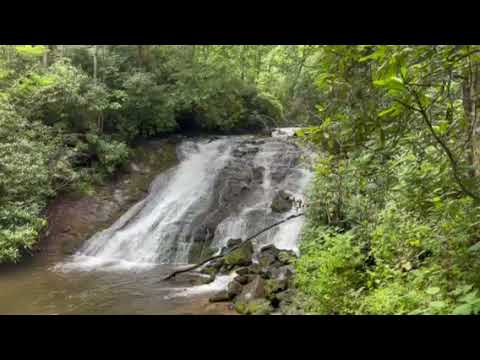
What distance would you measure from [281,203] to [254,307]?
5.27 m

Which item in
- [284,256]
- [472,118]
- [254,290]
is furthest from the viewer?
[284,256]

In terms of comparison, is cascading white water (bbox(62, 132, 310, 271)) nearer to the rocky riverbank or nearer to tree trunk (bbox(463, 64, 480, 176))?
the rocky riverbank

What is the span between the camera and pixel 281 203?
38.6 ft

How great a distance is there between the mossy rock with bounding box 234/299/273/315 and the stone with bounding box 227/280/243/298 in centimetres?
40

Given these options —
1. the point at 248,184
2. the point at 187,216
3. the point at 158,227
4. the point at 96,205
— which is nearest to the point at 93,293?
the point at 158,227

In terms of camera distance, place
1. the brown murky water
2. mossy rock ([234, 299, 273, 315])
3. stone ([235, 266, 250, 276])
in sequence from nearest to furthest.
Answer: mossy rock ([234, 299, 273, 315]) → the brown murky water → stone ([235, 266, 250, 276])

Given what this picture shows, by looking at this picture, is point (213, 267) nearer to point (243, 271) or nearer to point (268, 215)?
point (243, 271)

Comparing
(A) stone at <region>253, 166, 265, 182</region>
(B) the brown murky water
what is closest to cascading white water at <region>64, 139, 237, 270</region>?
(B) the brown murky water

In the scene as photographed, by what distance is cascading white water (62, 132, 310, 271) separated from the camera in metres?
10.6

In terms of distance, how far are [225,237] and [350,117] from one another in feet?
29.1

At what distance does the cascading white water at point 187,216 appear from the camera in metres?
10.6
